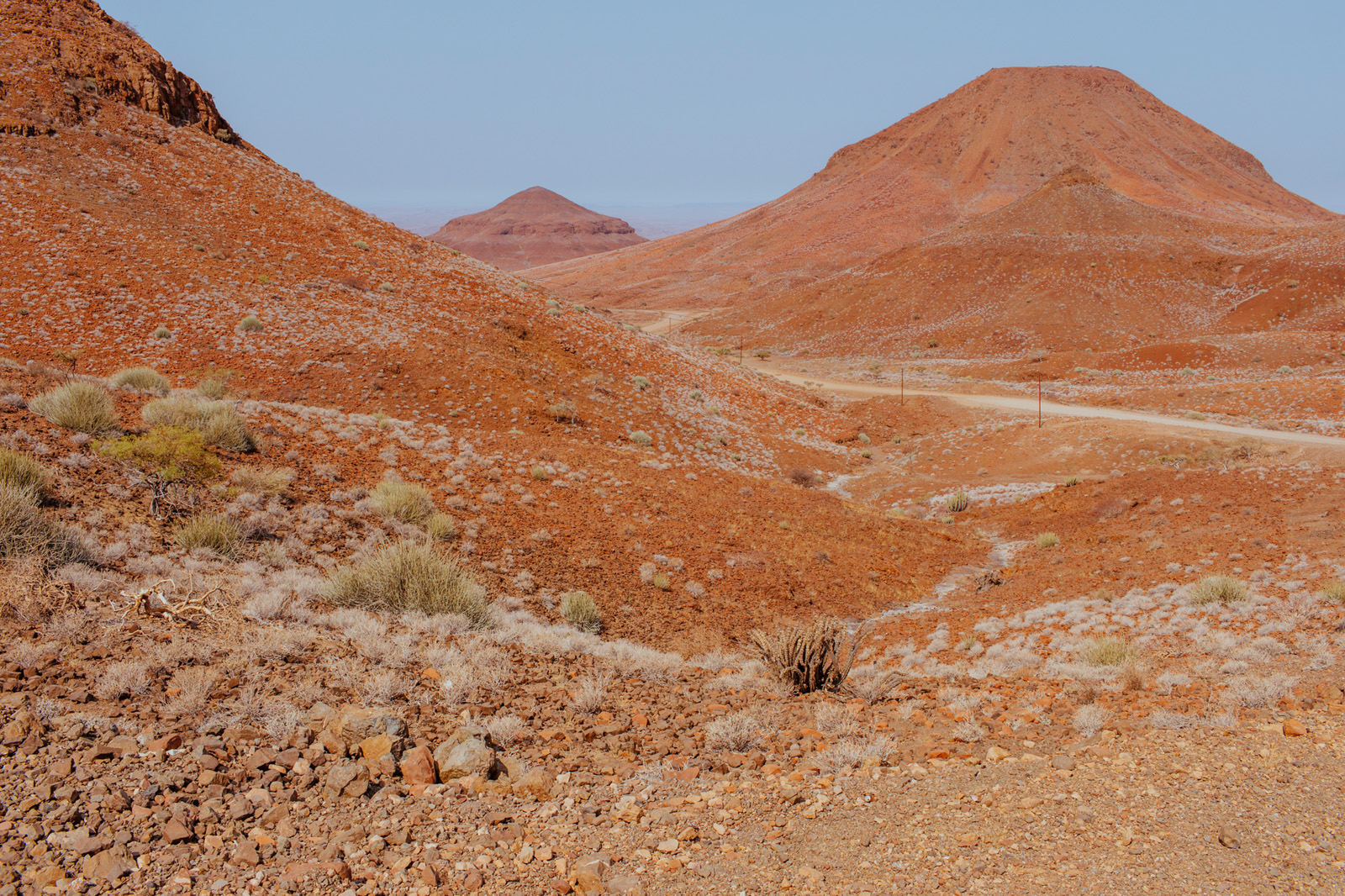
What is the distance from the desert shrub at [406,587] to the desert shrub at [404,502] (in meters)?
2.16

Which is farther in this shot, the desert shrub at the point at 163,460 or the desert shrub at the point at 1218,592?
the desert shrub at the point at 1218,592

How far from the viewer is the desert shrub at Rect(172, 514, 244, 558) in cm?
701

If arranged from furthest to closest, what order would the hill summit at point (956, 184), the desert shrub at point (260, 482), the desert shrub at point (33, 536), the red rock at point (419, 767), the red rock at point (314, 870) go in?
the hill summit at point (956, 184) → the desert shrub at point (260, 482) → the desert shrub at point (33, 536) → the red rock at point (419, 767) → the red rock at point (314, 870)

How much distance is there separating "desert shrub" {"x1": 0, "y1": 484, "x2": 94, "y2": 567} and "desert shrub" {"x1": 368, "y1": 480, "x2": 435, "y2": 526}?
3534 millimetres

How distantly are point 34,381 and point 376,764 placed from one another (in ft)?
31.7

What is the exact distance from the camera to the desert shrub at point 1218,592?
803 cm

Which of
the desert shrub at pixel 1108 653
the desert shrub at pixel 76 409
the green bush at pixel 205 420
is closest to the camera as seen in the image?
the desert shrub at pixel 1108 653

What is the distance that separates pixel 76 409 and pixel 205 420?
1505 millimetres

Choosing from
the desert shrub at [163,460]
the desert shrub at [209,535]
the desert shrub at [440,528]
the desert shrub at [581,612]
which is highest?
the desert shrub at [163,460]

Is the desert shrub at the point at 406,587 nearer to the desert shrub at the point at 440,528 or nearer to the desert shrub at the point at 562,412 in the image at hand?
the desert shrub at the point at 440,528

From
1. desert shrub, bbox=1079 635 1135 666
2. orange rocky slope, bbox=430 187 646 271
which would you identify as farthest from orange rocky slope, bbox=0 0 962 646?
orange rocky slope, bbox=430 187 646 271

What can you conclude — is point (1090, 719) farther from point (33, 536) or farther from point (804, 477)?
point (804, 477)

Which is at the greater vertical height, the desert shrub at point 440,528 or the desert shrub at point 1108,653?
the desert shrub at point 440,528

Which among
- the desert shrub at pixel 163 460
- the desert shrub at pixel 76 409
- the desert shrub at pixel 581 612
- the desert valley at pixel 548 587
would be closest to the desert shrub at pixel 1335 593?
the desert valley at pixel 548 587
